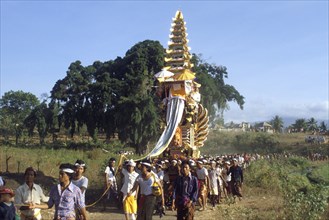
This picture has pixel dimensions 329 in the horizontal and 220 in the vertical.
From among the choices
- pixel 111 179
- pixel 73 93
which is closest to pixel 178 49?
pixel 111 179

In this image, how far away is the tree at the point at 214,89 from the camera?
34625 mm

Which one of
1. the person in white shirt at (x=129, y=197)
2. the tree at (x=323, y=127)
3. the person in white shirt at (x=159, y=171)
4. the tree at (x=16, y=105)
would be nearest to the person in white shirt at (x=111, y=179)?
the person in white shirt at (x=159, y=171)

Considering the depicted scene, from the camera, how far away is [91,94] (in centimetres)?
3064

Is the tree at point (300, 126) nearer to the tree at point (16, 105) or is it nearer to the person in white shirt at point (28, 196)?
the tree at point (16, 105)

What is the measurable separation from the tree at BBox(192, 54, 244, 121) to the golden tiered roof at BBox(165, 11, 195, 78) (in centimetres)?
1554

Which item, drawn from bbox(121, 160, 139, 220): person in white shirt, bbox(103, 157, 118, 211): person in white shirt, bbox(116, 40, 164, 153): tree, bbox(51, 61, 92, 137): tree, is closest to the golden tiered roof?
bbox(103, 157, 118, 211): person in white shirt

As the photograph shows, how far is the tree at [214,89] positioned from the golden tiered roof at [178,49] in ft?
51.0

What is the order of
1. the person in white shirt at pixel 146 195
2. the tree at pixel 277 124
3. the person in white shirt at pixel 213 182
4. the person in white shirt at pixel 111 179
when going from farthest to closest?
the tree at pixel 277 124 < the person in white shirt at pixel 213 182 < the person in white shirt at pixel 111 179 < the person in white shirt at pixel 146 195

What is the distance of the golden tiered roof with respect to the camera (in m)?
17.1

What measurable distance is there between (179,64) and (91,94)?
14.6 meters

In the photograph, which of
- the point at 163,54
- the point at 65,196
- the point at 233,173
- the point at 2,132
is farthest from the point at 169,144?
the point at 2,132

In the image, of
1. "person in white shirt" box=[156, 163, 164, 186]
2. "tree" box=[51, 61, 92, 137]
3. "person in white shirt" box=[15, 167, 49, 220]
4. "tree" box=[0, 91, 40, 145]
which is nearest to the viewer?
"person in white shirt" box=[15, 167, 49, 220]

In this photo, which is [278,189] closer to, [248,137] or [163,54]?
[163,54]

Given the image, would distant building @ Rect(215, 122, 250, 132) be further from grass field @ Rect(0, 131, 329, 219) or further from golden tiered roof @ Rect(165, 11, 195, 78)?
golden tiered roof @ Rect(165, 11, 195, 78)
